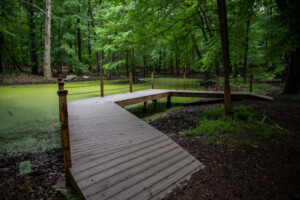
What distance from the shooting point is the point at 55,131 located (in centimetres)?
463

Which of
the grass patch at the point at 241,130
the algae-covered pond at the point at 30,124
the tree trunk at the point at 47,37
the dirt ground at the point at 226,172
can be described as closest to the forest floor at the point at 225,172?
the dirt ground at the point at 226,172

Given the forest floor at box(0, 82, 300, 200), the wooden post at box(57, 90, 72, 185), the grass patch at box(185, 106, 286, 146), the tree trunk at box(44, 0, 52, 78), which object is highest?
the tree trunk at box(44, 0, 52, 78)

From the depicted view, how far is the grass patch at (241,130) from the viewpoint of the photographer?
10.9 feet

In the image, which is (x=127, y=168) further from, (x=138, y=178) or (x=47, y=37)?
(x=47, y=37)

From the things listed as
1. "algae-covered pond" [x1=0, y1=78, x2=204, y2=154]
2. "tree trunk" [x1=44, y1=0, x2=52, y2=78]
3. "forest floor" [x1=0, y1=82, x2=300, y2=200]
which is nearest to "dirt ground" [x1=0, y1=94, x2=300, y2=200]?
"forest floor" [x1=0, y1=82, x2=300, y2=200]

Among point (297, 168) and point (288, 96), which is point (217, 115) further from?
point (288, 96)

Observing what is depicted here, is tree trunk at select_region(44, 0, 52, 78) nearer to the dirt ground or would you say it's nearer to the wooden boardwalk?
the wooden boardwalk

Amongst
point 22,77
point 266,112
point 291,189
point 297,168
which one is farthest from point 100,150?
point 22,77

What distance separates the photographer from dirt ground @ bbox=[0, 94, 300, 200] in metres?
1.96

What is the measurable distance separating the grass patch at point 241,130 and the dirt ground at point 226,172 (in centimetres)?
20

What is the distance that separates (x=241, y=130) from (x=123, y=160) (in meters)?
2.76

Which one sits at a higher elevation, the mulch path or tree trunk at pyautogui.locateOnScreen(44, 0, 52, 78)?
tree trunk at pyautogui.locateOnScreen(44, 0, 52, 78)

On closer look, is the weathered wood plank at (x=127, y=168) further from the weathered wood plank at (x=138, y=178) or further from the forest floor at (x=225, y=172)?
the forest floor at (x=225, y=172)

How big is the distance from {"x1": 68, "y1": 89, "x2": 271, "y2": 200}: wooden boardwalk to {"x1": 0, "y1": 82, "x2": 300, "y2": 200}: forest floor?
0.27 metres
